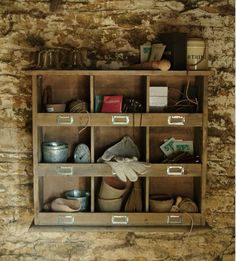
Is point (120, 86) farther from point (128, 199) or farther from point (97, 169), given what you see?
point (128, 199)

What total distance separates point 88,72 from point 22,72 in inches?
20.0

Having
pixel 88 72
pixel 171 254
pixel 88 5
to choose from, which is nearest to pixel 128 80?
pixel 88 72

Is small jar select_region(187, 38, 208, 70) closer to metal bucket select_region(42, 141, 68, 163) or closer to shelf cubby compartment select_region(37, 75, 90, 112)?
shelf cubby compartment select_region(37, 75, 90, 112)

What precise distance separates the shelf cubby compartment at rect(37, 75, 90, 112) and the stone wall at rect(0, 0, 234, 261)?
0.50ft

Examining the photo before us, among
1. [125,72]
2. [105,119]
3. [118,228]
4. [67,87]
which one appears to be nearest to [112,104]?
[105,119]

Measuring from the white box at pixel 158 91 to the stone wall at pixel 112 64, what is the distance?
0.27 m

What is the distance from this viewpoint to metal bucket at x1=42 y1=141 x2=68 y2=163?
2.56 metres

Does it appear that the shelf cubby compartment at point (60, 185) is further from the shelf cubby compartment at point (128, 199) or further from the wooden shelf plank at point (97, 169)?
the wooden shelf plank at point (97, 169)

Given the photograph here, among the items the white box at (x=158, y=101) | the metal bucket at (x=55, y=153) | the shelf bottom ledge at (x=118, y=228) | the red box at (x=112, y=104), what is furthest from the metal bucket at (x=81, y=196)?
the white box at (x=158, y=101)

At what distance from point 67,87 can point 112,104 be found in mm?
327

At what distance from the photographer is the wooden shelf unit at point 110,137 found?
249 cm

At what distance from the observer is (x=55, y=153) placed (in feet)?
8.39

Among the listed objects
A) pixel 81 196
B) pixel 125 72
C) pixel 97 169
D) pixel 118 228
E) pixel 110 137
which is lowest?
pixel 118 228

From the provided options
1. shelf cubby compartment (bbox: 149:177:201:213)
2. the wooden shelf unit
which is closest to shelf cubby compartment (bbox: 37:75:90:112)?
the wooden shelf unit
